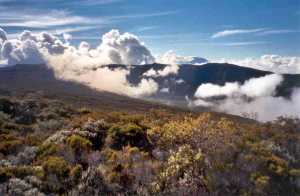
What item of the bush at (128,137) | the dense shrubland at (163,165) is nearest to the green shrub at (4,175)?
the dense shrubland at (163,165)

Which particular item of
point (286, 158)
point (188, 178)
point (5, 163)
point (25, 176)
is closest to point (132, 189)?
point (188, 178)

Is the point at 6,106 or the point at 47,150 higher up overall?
the point at 47,150

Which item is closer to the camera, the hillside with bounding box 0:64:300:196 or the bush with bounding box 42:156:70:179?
the hillside with bounding box 0:64:300:196

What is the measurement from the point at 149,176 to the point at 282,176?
3.52 m

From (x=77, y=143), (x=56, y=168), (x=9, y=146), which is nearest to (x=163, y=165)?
(x=56, y=168)

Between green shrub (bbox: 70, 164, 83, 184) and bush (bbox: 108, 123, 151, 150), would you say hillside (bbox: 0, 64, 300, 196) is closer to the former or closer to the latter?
green shrub (bbox: 70, 164, 83, 184)

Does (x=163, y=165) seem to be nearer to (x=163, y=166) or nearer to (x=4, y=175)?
Result: (x=163, y=166)

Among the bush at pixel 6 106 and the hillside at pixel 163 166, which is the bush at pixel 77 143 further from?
the bush at pixel 6 106

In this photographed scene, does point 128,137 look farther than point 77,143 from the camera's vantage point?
Yes

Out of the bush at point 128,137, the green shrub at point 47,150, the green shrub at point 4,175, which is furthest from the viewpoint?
the bush at point 128,137

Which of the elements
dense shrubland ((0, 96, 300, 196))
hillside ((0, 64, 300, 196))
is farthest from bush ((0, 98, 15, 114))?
dense shrubland ((0, 96, 300, 196))

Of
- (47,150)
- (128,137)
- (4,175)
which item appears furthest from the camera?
(128,137)

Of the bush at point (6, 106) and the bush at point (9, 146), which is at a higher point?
the bush at point (9, 146)

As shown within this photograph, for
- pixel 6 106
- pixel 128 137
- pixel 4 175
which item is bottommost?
pixel 6 106
